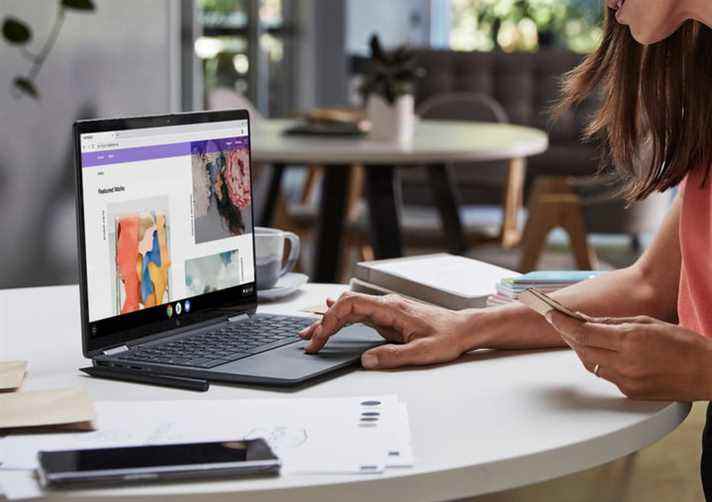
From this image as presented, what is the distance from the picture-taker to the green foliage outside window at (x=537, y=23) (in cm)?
950

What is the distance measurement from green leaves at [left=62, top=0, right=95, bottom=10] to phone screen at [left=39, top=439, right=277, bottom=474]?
8.30 ft

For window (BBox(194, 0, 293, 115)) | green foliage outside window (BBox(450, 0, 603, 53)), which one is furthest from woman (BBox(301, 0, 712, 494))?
green foliage outside window (BBox(450, 0, 603, 53))

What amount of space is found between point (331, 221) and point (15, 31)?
1691 millimetres

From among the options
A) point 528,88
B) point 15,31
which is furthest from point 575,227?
point 528,88

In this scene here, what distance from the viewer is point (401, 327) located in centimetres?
146

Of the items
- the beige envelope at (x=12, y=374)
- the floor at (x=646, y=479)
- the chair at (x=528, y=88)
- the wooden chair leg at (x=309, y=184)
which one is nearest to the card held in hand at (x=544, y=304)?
the floor at (x=646, y=479)

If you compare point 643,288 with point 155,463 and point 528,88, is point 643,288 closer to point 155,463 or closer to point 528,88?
point 155,463

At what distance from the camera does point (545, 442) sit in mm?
1148

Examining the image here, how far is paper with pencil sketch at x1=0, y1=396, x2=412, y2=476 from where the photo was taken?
1.08 metres

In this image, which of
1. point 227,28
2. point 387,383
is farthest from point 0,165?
point 227,28

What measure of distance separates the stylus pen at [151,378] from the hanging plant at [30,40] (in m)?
2.02

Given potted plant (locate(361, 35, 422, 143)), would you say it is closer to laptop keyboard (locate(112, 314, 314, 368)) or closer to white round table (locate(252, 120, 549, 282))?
white round table (locate(252, 120, 549, 282))

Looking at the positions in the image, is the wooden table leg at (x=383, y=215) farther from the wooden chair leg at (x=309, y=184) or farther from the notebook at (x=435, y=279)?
the notebook at (x=435, y=279)

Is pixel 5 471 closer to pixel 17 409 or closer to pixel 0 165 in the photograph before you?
pixel 17 409
